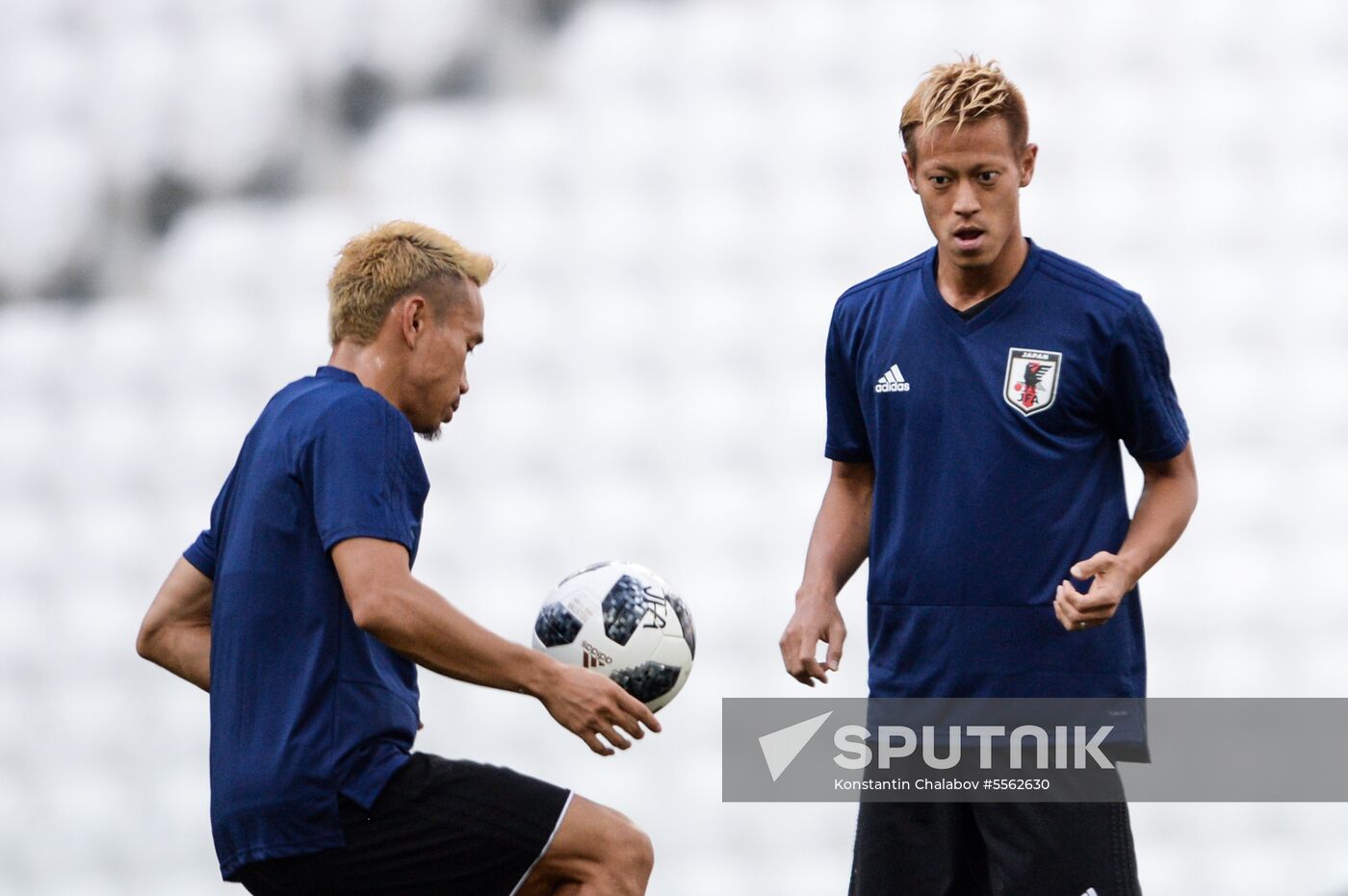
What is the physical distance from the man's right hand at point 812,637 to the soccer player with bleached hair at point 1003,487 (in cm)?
9

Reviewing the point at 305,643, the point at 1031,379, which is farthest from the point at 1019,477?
the point at 305,643

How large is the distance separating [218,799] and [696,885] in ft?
7.15

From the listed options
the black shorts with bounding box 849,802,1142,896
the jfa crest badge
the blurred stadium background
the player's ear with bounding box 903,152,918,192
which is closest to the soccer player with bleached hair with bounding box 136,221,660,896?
the black shorts with bounding box 849,802,1142,896

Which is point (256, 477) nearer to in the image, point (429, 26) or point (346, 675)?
point (346, 675)

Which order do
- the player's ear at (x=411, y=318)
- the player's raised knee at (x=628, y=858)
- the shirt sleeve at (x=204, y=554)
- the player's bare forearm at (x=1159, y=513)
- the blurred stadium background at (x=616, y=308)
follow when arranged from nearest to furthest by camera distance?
the player's bare forearm at (x=1159, y=513) < the player's raised knee at (x=628, y=858) < the player's ear at (x=411, y=318) < the shirt sleeve at (x=204, y=554) < the blurred stadium background at (x=616, y=308)

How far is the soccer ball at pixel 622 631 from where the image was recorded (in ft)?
7.80

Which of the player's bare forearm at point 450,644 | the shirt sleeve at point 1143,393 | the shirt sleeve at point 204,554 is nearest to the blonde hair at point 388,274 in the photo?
the shirt sleeve at point 204,554

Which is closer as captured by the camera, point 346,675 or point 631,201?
point 346,675

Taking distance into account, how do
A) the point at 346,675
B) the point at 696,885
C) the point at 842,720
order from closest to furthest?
1. the point at 346,675
2. the point at 842,720
3. the point at 696,885

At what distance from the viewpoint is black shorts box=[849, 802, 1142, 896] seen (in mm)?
2064

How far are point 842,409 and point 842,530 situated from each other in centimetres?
18

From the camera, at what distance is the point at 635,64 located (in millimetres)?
4363

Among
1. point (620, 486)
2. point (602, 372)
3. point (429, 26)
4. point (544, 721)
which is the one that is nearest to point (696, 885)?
point (544, 721)

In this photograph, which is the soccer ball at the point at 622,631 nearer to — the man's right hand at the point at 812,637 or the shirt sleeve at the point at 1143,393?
the man's right hand at the point at 812,637
